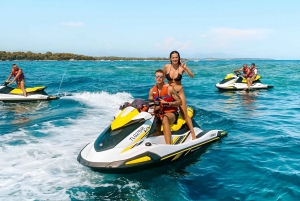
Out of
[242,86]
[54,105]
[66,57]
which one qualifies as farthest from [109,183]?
[66,57]

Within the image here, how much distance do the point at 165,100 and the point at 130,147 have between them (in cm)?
111

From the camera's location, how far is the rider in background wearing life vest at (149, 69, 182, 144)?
17.8ft

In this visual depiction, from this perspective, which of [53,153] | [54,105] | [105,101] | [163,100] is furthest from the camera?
[105,101]

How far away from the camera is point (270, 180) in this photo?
16.6 ft

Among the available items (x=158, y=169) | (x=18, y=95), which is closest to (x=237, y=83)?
(x=18, y=95)

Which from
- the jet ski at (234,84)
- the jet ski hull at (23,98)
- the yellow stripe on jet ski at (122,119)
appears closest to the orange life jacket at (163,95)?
the yellow stripe on jet ski at (122,119)

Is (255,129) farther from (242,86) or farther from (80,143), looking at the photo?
(242,86)

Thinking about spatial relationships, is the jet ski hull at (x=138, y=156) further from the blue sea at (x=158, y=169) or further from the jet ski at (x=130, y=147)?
the blue sea at (x=158, y=169)

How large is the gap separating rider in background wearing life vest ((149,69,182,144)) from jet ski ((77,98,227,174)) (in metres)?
0.17

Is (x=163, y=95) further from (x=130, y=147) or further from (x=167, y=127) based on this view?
→ (x=130, y=147)

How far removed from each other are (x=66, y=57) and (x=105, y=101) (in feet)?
269

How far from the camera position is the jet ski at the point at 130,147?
471 centimetres

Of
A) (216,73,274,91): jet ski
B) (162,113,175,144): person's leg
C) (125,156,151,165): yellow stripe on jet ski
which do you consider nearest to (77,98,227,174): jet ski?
(125,156,151,165): yellow stripe on jet ski

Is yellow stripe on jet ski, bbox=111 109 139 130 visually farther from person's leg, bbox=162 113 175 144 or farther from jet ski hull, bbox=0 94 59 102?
jet ski hull, bbox=0 94 59 102
